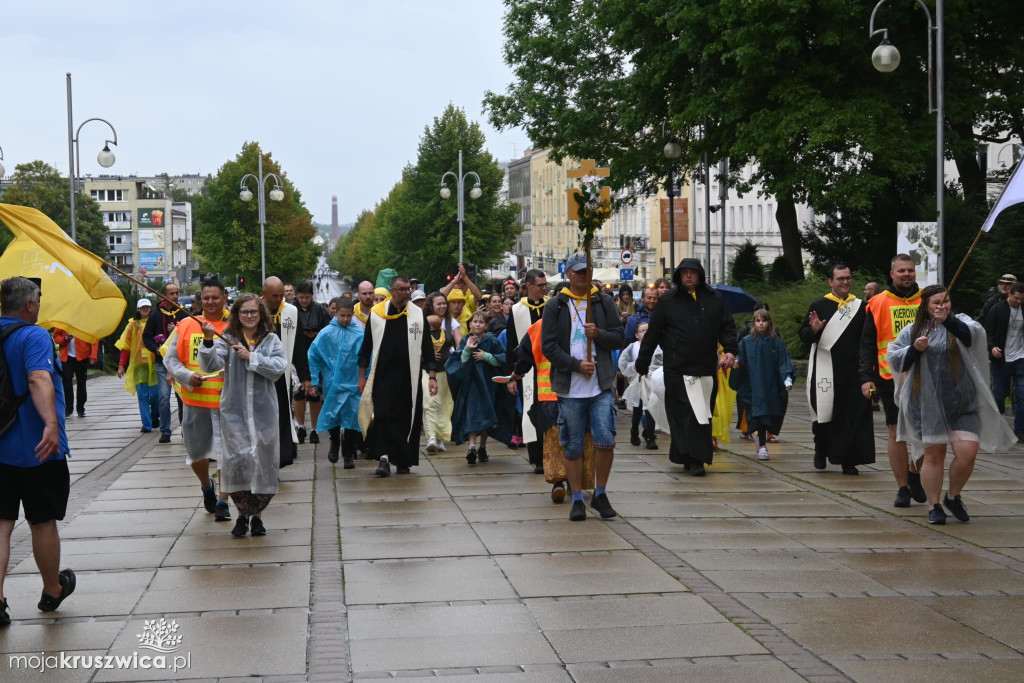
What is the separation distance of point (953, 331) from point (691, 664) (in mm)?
4334

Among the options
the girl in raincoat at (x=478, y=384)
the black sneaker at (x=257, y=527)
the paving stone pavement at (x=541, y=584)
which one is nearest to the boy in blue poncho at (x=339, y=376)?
the girl in raincoat at (x=478, y=384)

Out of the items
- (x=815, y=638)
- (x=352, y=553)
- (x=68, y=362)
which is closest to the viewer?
(x=815, y=638)

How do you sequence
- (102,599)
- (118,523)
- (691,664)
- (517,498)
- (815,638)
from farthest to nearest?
(517,498)
(118,523)
(102,599)
(815,638)
(691,664)

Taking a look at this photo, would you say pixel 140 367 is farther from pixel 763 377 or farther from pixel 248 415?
pixel 248 415

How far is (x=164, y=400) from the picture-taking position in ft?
55.9

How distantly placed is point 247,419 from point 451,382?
5245 mm

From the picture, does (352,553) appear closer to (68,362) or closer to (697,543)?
(697,543)

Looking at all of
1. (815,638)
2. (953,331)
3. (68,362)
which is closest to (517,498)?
(953,331)

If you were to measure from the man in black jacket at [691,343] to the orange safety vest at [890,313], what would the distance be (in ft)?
4.13

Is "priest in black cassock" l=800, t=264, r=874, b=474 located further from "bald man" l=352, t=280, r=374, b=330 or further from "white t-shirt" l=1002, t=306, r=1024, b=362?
"bald man" l=352, t=280, r=374, b=330

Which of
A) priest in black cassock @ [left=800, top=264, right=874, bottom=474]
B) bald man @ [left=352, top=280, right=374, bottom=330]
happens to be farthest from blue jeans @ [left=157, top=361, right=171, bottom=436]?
priest in black cassock @ [left=800, top=264, right=874, bottom=474]

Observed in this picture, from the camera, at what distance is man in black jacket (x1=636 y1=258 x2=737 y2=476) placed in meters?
12.0

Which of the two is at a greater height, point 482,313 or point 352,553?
point 482,313

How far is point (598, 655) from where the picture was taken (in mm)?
6152
